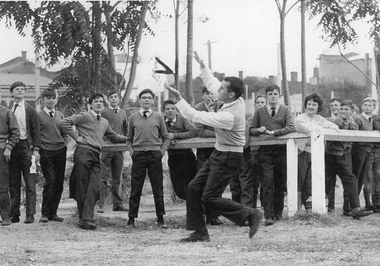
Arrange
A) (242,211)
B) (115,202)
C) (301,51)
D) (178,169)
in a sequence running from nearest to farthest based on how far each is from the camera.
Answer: (242,211), (178,169), (115,202), (301,51)

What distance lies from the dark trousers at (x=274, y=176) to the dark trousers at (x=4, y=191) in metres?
3.80

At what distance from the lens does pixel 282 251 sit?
8.36m

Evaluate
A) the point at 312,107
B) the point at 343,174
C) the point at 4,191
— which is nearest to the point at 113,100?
the point at 4,191

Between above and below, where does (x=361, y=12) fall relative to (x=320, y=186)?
above

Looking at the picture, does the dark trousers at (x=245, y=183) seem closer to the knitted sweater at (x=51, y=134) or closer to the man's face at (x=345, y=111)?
the man's face at (x=345, y=111)

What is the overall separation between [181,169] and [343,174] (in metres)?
2.61

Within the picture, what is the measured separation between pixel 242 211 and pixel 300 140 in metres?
2.49

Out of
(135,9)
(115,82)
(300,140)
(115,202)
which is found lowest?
(115,202)

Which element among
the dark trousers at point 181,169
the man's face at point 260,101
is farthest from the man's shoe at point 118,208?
the man's face at point 260,101

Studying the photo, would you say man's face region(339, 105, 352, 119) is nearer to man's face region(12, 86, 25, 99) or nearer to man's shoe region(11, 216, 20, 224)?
man's face region(12, 86, 25, 99)

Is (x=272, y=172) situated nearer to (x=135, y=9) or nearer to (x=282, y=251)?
(x=282, y=251)

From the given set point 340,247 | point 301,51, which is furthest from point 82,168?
point 301,51

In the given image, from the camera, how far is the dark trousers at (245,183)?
11.7 meters

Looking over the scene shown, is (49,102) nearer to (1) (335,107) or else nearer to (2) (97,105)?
(2) (97,105)
